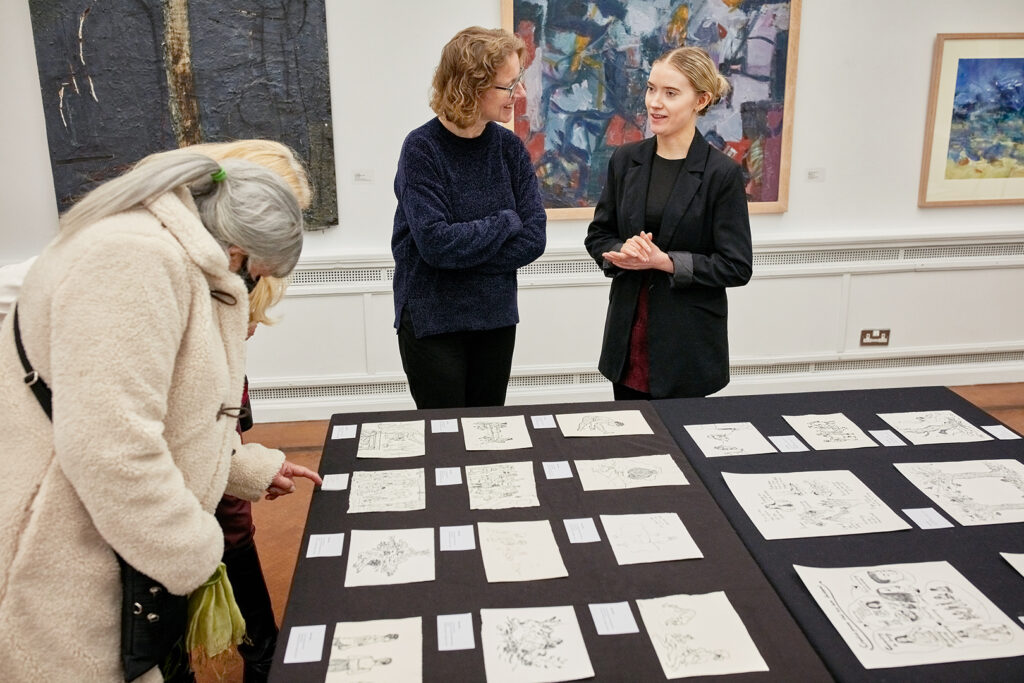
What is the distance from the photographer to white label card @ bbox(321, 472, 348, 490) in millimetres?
1807

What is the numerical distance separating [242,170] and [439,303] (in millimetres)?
1201

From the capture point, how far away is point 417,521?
165cm

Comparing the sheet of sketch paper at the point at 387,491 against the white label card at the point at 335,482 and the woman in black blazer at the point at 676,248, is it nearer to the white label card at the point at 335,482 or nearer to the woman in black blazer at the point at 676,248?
the white label card at the point at 335,482

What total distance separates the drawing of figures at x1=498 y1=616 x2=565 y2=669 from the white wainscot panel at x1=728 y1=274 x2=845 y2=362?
→ 131 inches

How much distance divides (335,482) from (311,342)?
2.54 metres

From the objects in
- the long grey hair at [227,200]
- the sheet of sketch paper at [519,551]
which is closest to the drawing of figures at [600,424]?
the sheet of sketch paper at [519,551]

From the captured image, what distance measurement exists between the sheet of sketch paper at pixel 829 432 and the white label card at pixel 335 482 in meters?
1.14

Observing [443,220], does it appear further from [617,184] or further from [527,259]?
[617,184]

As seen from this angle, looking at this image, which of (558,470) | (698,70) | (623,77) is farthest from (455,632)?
(623,77)

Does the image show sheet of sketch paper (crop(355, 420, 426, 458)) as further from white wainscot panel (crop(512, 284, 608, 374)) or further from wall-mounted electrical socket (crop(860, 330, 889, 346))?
wall-mounted electrical socket (crop(860, 330, 889, 346))

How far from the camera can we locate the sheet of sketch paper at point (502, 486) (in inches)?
67.7

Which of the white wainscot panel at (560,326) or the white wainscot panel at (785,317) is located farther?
the white wainscot panel at (785,317)

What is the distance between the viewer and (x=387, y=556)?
1.52m

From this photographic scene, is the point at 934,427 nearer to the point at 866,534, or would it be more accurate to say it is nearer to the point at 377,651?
the point at 866,534
